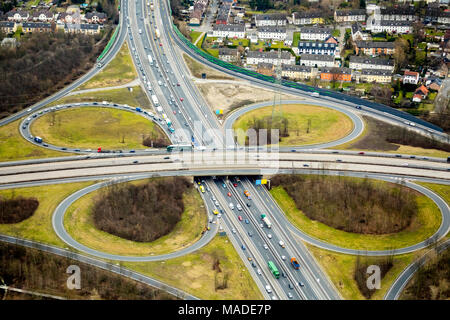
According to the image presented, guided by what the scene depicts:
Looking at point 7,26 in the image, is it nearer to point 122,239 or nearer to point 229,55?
point 229,55

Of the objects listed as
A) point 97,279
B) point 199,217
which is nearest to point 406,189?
point 199,217

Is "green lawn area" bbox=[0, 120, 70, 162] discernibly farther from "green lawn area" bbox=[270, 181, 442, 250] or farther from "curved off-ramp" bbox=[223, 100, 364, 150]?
"green lawn area" bbox=[270, 181, 442, 250]

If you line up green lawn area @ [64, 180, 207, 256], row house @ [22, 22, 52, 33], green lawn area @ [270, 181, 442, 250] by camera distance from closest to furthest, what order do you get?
green lawn area @ [64, 180, 207, 256], green lawn area @ [270, 181, 442, 250], row house @ [22, 22, 52, 33]

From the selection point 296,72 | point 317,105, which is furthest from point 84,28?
point 317,105

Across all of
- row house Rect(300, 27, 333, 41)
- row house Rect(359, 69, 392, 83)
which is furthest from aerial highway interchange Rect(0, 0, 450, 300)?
row house Rect(300, 27, 333, 41)

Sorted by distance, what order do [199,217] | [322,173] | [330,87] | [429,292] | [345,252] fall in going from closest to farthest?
[429,292], [345,252], [199,217], [322,173], [330,87]

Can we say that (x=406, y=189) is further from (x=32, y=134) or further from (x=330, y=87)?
(x=32, y=134)
